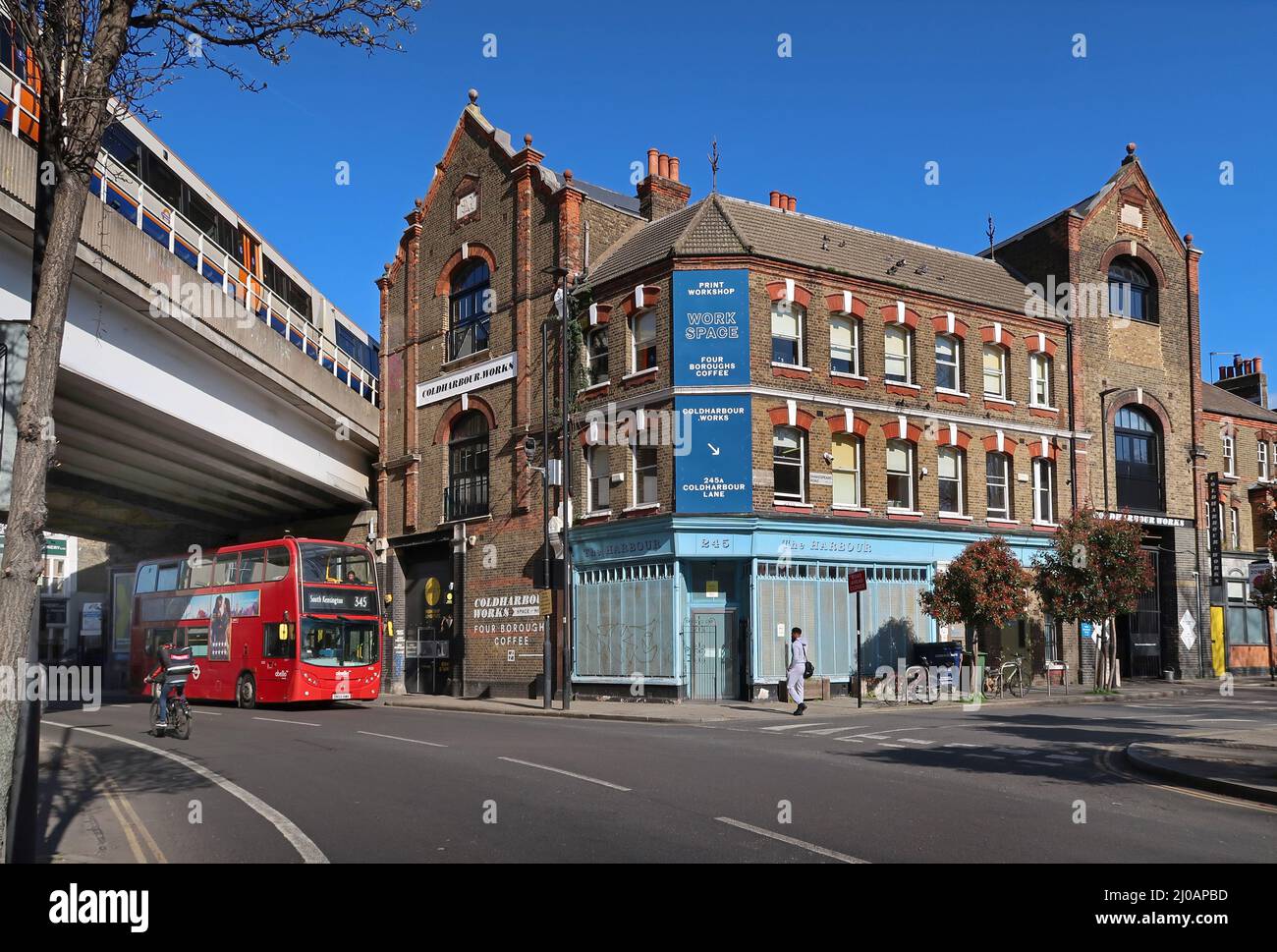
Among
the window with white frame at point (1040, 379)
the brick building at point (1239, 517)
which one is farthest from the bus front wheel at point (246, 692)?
the brick building at point (1239, 517)

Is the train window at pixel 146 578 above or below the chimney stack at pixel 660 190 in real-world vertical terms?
below

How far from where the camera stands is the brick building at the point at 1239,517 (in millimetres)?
35625

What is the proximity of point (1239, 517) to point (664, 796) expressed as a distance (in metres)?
33.0

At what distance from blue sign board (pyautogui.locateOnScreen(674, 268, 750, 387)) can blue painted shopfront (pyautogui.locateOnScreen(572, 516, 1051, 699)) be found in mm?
3559

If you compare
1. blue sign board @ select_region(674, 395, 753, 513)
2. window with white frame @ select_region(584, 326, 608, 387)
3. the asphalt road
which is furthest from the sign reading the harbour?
the asphalt road

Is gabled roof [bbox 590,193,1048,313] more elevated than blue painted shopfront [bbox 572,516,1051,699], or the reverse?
gabled roof [bbox 590,193,1048,313]

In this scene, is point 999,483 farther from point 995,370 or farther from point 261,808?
point 261,808

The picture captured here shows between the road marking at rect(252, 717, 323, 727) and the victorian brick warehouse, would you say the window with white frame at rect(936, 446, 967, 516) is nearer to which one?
the victorian brick warehouse

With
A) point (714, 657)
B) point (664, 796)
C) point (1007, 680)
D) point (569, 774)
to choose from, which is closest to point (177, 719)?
point (569, 774)

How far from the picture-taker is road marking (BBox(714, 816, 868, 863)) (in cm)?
763

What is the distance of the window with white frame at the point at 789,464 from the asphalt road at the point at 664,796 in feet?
28.3

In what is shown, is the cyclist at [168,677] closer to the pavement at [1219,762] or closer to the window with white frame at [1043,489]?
the pavement at [1219,762]
